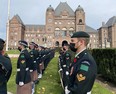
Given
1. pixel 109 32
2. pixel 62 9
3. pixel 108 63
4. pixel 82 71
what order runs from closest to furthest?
1. pixel 82 71
2. pixel 108 63
3. pixel 62 9
4. pixel 109 32

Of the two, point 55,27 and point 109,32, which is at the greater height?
point 55,27

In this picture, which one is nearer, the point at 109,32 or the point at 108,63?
the point at 108,63

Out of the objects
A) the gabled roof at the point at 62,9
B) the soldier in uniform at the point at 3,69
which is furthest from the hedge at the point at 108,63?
the gabled roof at the point at 62,9

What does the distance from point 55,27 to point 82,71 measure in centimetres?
11348

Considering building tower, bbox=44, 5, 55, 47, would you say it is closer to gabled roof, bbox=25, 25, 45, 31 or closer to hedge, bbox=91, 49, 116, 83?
gabled roof, bbox=25, 25, 45, 31

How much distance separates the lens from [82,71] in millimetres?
3492

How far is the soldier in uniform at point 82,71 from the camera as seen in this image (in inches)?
137

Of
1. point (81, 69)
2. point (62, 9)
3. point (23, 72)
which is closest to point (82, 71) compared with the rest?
point (81, 69)

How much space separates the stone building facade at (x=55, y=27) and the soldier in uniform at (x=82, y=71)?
350 feet

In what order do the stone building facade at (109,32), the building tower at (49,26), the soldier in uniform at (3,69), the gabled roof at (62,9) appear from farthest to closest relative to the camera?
the stone building facade at (109,32) < the gabled roof at (62,9) < the building tower at (49,26) < the soldier in uniform at (3,69)

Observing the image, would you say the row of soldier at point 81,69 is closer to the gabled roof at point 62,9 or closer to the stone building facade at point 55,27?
the stone building facade at point 55,27

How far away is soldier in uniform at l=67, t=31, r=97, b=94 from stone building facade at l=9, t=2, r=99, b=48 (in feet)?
350

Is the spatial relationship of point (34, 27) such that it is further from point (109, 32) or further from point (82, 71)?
point (82, 71)

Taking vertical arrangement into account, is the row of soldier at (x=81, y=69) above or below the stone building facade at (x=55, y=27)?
below
